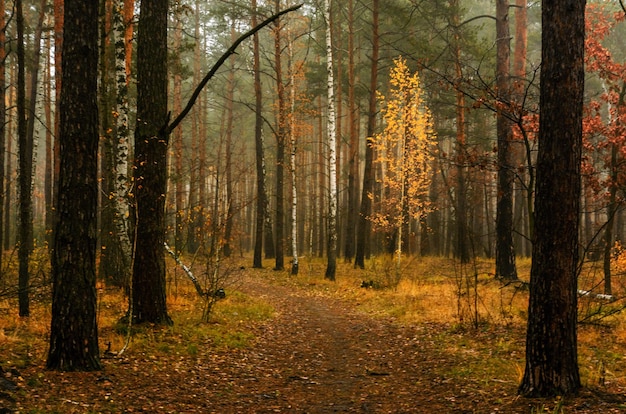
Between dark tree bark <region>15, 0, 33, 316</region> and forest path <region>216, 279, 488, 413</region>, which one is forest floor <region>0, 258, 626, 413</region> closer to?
forest path <region>216, 279, 488, 413</region>

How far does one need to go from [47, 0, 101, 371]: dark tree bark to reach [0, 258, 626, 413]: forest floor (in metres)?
0.35

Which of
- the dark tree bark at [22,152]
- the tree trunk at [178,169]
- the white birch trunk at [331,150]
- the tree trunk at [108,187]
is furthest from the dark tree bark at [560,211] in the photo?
the white birch trunk at [331,150]

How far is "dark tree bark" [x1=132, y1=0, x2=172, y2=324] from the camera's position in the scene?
7785mm

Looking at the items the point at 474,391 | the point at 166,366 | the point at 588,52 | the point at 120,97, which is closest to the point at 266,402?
the point at 166,366

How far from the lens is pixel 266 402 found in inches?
219

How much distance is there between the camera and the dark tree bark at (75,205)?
5.36 meters

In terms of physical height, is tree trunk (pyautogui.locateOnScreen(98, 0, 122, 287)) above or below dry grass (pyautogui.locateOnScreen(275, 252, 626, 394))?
above

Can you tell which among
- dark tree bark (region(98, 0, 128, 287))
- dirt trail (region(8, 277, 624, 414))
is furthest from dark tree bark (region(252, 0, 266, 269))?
dirt trail (region(8, 277, 624, 414))

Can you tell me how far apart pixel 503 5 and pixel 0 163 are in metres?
14.8

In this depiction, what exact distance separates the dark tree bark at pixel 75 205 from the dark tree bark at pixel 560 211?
197 inches

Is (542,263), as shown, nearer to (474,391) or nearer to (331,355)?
(474,391)

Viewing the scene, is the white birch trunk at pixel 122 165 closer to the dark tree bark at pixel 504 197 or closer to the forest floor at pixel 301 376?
the forest floor at pixel 301 376

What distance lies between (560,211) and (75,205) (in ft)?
17.2

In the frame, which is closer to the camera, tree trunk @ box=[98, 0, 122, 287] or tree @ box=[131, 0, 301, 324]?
tree @ box=[131, 0, 301, 324]
